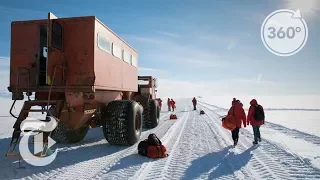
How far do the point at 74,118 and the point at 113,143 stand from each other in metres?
1.52

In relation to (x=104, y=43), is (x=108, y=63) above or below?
below

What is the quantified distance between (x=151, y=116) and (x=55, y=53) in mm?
6840

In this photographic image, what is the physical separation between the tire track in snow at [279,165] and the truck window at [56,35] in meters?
5.38

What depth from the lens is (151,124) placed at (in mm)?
12203

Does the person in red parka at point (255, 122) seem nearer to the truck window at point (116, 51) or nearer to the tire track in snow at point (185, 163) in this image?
the tire track in snow at point (185, 163)

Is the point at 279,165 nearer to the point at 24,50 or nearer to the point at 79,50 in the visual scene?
the point at 79,50

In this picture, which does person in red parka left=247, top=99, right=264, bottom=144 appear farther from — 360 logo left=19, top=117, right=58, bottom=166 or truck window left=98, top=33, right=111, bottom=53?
360 logo left=19, top=117, right=58, bottom=166

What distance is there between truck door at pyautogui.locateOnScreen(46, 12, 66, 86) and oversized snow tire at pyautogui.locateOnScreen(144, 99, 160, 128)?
6368 millimetres

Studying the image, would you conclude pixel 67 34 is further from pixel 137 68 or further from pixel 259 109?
pixel 259 109

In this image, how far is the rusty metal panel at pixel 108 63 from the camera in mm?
6508

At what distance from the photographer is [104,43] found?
698 centimetres

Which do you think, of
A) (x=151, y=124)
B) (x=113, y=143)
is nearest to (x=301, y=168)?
(x=113, y=143)

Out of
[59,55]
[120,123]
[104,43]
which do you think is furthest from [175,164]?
[59,55]

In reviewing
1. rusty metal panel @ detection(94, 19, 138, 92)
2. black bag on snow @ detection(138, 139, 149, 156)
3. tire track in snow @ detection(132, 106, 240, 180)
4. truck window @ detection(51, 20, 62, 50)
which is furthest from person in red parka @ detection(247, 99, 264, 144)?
truck window @ detection(51, 20, 62, 50)
